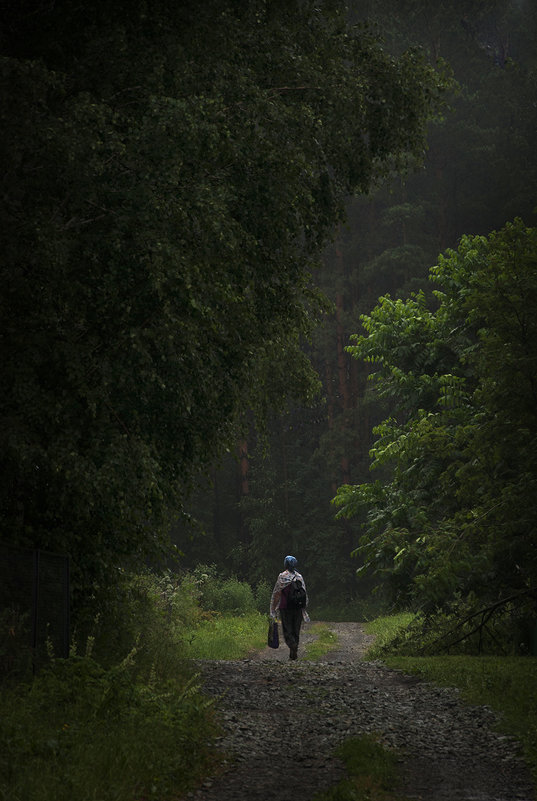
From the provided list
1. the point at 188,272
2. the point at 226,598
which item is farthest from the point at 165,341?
the point at 226,598

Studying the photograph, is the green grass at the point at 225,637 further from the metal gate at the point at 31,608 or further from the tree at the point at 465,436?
the metal gate at the point at 31,608

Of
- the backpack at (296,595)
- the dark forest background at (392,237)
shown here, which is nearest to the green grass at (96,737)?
the backpack at (296,595)

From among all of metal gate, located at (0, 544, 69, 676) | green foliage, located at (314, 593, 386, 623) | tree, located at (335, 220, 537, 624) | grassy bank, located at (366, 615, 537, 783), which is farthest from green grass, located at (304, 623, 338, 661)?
metal gate, located at (0, 544, 69, 676)

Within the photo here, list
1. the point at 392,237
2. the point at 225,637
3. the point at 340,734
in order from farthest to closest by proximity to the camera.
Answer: the point at 392,237, the point at 225,637, the point at 340,734

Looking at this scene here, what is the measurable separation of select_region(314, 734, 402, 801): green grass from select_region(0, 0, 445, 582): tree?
360 centimetres

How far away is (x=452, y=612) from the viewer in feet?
62.4

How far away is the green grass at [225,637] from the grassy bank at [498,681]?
15.3 feet

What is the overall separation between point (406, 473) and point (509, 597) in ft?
14.9

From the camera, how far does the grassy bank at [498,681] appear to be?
9.56 m

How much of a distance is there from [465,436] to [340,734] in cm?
705

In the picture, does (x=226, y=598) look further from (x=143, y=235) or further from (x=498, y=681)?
(x=143, y=235)

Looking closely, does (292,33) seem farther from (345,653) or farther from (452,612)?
(345,653)

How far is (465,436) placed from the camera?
1559 centimetres

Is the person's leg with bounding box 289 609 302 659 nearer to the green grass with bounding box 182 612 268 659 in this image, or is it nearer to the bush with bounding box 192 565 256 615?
the green grass with bounding box 182 612 268 659
